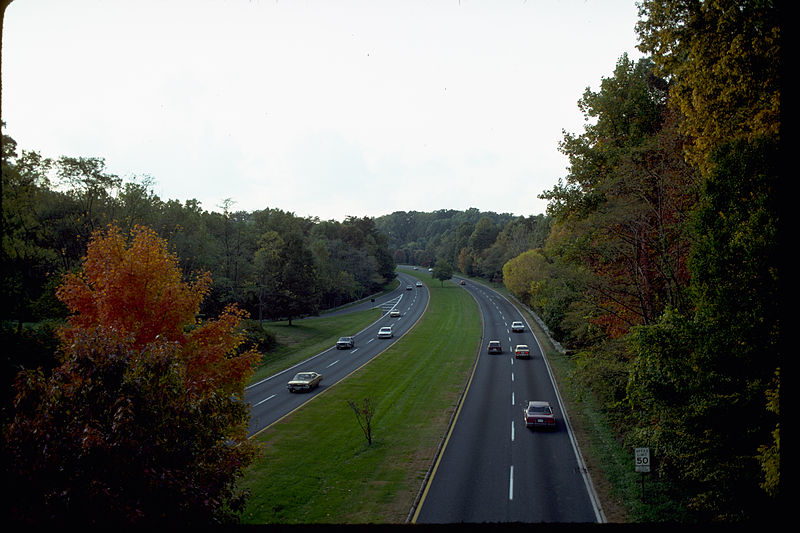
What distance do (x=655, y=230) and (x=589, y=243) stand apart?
3370 millimetres

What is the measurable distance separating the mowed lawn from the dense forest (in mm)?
7004

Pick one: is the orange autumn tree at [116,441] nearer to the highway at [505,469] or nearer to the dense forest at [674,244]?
the dense forest at [674,244]

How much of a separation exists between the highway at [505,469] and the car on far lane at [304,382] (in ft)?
33.2

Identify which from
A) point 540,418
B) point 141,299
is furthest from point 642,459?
point 141,299

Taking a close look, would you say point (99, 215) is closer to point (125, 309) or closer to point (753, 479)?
point (125, 309)

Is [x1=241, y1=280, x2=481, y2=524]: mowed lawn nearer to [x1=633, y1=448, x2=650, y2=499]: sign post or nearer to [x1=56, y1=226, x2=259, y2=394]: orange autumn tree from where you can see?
[x1=56, y1=226, x2=259, y2=394]: orange autumn tree

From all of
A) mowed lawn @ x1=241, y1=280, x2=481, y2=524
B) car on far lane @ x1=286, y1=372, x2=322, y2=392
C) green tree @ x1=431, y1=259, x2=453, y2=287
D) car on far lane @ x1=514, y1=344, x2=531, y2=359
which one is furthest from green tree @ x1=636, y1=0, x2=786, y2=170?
green tree @ x1=431, y1=259, x2=453, y2=287

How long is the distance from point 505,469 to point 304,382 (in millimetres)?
16793

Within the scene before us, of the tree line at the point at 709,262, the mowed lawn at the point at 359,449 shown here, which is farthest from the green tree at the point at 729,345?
the mowed lawn at the point at 359,449

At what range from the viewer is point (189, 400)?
8.35 metres

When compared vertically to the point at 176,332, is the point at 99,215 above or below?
above

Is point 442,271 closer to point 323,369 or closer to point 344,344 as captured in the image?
point 344,344

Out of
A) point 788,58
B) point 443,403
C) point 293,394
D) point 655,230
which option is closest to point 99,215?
A: point 293,394

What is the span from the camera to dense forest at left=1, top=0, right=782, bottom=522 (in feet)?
36.2
